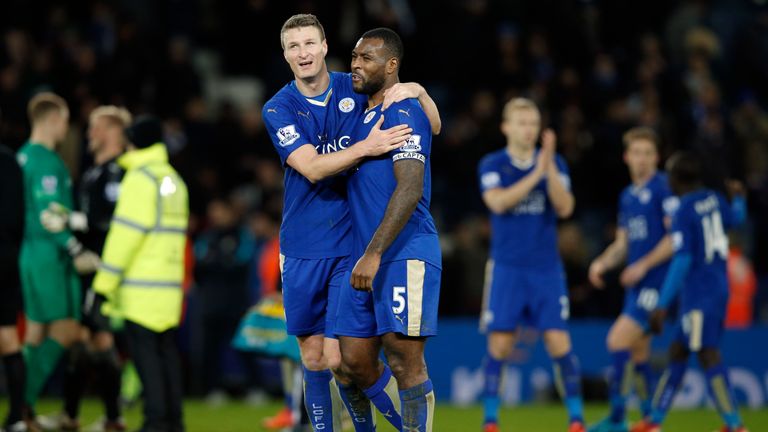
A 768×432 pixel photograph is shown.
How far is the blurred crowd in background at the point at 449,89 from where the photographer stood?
51.6 feet

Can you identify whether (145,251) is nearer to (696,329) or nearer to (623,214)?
(696,329)

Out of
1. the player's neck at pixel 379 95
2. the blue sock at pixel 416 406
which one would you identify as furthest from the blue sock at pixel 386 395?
the player's neck at pixel 379 95

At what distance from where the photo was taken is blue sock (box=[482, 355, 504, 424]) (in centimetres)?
1009

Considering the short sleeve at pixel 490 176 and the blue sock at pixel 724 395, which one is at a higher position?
the short sleeve at pixel 490 176

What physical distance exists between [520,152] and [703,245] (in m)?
1.77

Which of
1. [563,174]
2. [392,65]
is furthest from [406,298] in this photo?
[563,174]

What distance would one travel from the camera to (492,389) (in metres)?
10.1

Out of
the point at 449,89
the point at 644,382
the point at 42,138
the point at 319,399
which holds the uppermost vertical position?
the point at 449,89

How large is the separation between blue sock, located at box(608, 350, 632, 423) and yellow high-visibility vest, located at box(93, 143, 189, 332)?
414cm

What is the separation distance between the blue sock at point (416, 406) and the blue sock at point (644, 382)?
4973 millimetres

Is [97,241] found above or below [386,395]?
above

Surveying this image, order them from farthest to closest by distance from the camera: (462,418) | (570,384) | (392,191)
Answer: (462,418) < (570,384) < (392,191)

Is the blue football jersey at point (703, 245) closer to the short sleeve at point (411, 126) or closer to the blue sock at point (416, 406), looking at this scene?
the short sleeve at point (411, 126)

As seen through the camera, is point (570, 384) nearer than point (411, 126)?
No
